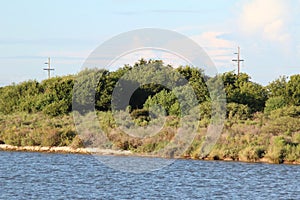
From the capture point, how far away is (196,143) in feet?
160

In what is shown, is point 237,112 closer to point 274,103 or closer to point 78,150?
point 274,103

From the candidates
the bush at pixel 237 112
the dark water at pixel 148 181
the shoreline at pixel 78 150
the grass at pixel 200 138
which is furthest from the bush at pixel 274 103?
the dark water at pixel 148 181

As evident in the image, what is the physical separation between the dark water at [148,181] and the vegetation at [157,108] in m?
3.95

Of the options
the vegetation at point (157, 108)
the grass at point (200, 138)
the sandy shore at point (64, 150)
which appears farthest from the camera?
the sandy shore at point (64, 150)

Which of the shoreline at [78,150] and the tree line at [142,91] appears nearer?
the shoreline at [78,150]

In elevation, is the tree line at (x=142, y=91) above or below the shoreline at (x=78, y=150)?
above

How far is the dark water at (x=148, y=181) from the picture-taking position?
30719 millimetres

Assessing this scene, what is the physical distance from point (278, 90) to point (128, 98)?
16268 millimetres

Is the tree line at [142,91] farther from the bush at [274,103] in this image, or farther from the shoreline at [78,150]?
the shoreline at [78,150]

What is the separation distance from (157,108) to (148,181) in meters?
30.8

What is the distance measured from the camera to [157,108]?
66.4 meters

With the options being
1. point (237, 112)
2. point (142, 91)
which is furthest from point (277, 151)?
point (142, 91)

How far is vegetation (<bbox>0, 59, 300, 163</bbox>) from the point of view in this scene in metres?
48.1

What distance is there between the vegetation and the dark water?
13.0ft
